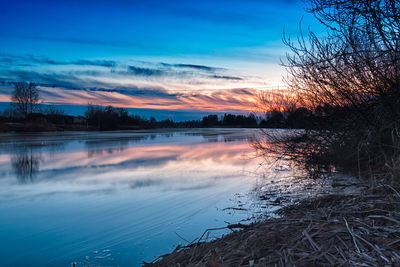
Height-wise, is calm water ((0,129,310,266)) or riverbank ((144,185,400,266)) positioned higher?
riverbank ((144,185,400,266))

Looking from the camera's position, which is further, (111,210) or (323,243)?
(111,210)

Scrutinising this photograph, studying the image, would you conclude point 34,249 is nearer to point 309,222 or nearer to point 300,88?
point 309,222

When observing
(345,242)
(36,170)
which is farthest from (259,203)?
(36,170)

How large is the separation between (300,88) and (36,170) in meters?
10.1

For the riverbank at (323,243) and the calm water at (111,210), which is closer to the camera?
the riverbank at (323,243)

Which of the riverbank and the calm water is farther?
the calm water

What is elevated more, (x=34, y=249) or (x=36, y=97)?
(x=36, y=97)

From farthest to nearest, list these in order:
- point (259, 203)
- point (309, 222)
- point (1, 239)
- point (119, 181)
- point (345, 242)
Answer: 1. point (119, 181)
2. point (259, 203)
3. point (1, 239)
4. point (309, 222)
5. point (345, 242)

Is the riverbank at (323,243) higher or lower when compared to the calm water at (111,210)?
higher

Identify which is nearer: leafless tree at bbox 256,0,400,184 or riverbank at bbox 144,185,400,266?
riverbank at bbox 144,185,400,266

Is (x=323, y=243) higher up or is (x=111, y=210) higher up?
(x=323, y=243)

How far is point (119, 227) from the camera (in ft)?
17.7

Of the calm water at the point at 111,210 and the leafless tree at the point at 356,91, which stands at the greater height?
the leafless tree at the point at 356,91

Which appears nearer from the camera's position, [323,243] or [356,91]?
[323,243]
